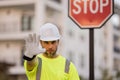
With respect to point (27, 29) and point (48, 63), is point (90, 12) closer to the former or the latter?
point (48, 63)

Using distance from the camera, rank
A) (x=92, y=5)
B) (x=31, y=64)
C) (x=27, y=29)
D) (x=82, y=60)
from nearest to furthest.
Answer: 1. (x=31, y=64)
2. (x=92, y=5)
3. (x=27, y=29)
4. (x=82, y=60)

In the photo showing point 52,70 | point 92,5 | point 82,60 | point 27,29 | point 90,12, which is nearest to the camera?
point 52,70

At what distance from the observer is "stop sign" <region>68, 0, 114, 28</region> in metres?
6.33

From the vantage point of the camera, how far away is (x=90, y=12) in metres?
6.41

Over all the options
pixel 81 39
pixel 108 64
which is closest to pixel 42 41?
pixel 81 39

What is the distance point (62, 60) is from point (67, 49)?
35.4 meters

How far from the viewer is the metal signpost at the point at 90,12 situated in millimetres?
6328

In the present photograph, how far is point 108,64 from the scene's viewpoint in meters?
Result: 51.9

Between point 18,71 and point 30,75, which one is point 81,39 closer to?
point 18,71

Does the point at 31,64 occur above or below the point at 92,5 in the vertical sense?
below

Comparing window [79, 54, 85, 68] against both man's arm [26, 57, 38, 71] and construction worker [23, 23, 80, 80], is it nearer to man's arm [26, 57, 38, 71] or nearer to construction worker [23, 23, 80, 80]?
construction worker [23, 23, 80, 80]

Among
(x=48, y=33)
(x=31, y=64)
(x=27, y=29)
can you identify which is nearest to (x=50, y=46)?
(x=48, y=33)

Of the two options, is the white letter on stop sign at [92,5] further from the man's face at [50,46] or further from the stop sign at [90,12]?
the man's face at [50,46]

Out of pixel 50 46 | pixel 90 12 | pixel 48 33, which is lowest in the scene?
pixel 50 46
